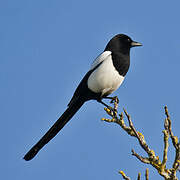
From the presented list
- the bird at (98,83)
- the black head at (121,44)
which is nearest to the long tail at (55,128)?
the bird at (98,83)

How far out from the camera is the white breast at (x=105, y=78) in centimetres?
396

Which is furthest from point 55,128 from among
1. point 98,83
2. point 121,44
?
point 121,44

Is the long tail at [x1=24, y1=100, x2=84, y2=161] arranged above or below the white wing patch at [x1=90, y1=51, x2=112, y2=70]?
below

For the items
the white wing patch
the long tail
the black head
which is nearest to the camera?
the long tail

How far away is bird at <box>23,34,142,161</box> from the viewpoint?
3973 millimetres

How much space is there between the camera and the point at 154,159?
2127 millimetres

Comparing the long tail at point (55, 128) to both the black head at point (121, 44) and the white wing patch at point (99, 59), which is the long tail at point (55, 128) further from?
the black head at point (121, 44)

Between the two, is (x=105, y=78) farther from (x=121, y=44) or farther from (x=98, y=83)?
(x=121, y=44)

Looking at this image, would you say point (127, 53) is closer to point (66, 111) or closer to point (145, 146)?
point (66, 111)

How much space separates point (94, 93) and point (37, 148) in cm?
92

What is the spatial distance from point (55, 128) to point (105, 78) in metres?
0.82

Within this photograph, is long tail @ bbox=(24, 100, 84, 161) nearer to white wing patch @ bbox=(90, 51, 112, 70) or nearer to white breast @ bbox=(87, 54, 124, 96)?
white breast @ bbox=(87, 54, 124, 96)

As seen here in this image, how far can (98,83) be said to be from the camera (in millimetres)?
4020

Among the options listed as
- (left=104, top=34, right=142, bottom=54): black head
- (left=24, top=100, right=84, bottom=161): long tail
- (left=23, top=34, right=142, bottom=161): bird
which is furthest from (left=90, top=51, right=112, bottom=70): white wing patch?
(left=24, top=100, right=84, bottom=161): long tail
